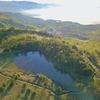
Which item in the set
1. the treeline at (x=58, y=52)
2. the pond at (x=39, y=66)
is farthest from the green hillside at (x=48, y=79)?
the pond at (x=39, y=66)

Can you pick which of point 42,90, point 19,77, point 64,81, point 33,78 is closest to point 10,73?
point 19,77

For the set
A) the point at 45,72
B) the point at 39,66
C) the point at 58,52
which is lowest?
the point at 39,66

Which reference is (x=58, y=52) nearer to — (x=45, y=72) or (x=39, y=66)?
(x=39, y=66)

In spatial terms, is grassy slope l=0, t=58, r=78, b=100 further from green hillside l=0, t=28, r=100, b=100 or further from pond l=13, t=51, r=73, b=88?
pond l=13, t=51, r=73, b=88

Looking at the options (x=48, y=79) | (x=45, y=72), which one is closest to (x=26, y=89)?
(x=48, y=79)

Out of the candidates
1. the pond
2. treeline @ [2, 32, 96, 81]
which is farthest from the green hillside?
the pond

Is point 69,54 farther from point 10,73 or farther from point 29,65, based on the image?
point 10,73

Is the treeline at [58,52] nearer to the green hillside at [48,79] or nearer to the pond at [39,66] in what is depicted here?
the green hillside at [48,79]
